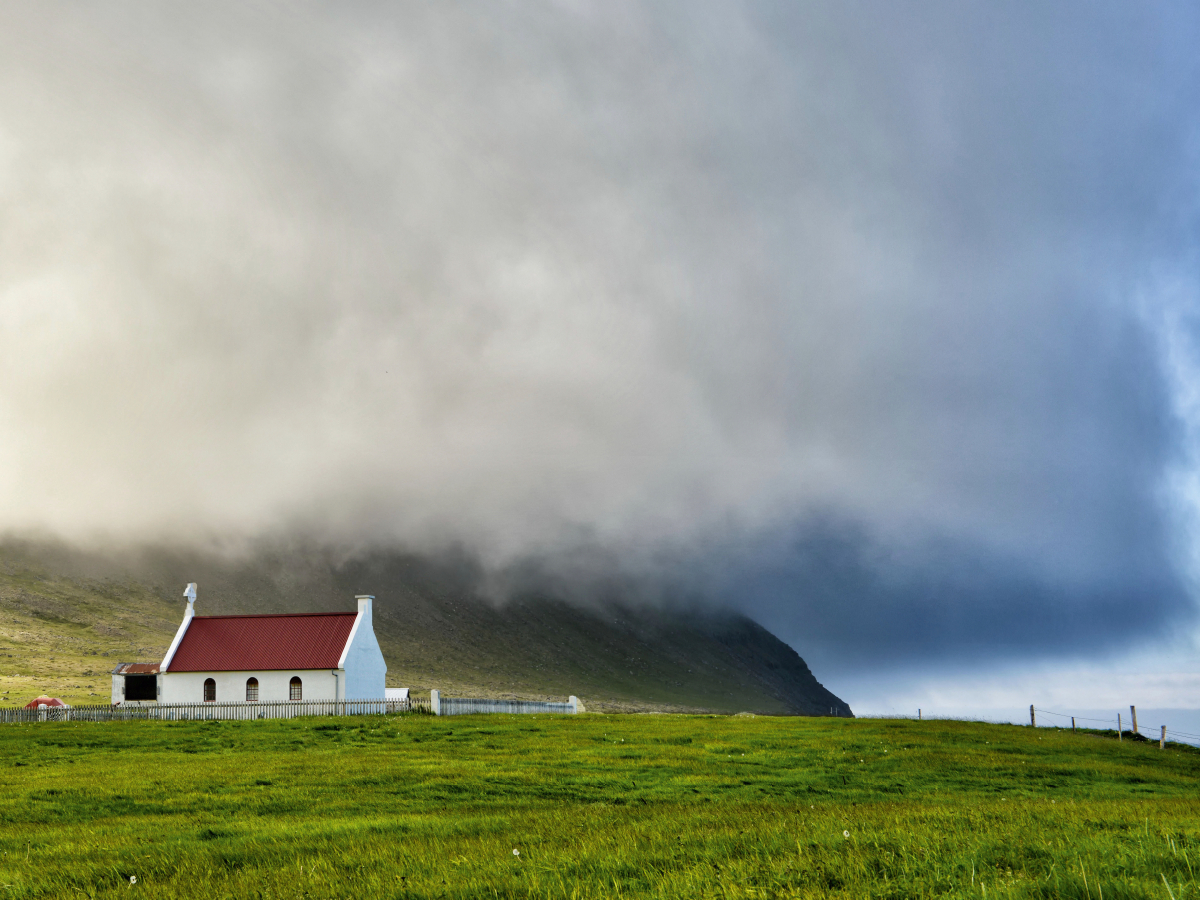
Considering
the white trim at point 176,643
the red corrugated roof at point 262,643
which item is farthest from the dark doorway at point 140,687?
the red corrugated roof at point 262,643

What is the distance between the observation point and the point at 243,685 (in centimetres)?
7381

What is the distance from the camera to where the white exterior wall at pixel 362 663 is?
2891 inches

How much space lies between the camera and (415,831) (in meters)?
16.0

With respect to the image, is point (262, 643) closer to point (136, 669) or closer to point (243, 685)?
point (243, 685)

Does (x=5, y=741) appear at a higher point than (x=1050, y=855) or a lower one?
lower

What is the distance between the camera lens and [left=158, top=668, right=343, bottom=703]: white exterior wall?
7294 cm

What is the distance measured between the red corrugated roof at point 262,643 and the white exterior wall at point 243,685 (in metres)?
0.48

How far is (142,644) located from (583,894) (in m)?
209

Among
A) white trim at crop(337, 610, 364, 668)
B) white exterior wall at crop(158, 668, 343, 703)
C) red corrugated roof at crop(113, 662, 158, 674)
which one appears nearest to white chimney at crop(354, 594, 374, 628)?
white trim at crop(337, 610, 364, 668)

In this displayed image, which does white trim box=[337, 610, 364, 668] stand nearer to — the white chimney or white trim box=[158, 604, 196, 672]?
the white chimney

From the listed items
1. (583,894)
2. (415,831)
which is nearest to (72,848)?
(415,831)

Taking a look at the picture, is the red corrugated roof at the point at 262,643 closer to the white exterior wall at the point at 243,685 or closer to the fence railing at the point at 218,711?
the white exterior wall at the point at 243,685

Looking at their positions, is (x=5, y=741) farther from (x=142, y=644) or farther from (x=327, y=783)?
(x=142, y=644)

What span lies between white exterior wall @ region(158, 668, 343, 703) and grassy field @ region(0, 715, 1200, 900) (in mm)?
23705
